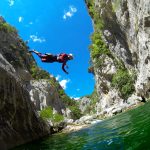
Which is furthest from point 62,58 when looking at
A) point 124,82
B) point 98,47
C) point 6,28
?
point 6,28

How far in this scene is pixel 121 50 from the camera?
58.3 metres

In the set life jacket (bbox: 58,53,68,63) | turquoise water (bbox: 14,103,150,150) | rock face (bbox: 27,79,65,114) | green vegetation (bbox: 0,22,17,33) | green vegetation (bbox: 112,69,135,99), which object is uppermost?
green vegetation (bbox: 0,22,17,33)

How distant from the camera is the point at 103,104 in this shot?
7062 centimetres

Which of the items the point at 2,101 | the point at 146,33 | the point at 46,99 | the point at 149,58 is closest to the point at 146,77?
the point at 149,58

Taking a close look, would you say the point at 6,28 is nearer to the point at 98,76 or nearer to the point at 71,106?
the point at 98,76

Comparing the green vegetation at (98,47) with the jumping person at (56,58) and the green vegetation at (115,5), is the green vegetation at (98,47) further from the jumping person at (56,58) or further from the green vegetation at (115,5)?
the jumping person at (56,58)

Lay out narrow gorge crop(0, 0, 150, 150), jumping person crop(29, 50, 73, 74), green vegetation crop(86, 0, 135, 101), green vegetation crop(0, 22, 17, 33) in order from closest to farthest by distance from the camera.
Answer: jumping person crop(29, 50, 73, 74)
narrow gorge crop(0, 0, 150, 150)
green vegetation crop(86, 0, 135, 101)
green vegetation crop(0, 22, 17, 33)

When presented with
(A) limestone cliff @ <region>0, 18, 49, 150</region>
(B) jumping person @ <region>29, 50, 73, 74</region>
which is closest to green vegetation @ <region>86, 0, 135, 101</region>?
(A) limestone cliff @ <region>0, 18, 49, 150</region>

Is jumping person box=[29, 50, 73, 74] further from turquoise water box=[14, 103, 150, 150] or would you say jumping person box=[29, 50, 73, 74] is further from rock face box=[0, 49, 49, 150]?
turquoise water box=[14, 103, 150, 150]

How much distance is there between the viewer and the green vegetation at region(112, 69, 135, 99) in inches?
2288

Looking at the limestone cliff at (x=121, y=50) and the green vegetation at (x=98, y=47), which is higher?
the green vegetation at (x=98, y=47)

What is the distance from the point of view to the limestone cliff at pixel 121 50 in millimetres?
43969

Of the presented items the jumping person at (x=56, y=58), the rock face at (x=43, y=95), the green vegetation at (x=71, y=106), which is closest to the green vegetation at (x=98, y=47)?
the rock face at (x=43, y=95)

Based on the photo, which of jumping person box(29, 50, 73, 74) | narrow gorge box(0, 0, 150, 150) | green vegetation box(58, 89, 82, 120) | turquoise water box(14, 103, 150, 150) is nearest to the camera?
turquoise water box(14, 103, 150, 150)
